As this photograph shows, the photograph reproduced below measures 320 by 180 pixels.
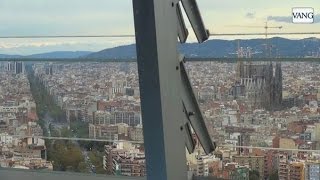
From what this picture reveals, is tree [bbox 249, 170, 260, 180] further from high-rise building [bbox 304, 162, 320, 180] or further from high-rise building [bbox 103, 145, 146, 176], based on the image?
high-rise building [bbox 103, 145, 146, 176]

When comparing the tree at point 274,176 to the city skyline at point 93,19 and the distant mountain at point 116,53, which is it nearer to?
the city skyline at point 93,19

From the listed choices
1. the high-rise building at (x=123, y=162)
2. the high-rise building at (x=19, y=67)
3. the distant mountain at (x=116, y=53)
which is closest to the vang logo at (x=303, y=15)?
the distant mountain at (x=116, y=53)

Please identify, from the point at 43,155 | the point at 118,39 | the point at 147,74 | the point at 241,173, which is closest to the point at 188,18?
the point at 147,74

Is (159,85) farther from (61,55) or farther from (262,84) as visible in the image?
(61,55)

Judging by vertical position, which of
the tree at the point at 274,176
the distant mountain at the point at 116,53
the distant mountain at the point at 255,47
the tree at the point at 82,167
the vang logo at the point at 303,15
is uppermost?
the vang logo at the point at 303,15

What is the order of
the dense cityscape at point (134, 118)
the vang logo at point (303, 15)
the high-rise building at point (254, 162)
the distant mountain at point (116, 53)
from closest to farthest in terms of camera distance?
the vang logo at point (303, 15) → the dense cityscape at point (134, 118) → the high-rise building at point (254, 162) → the distant mountain at point (116, 53)

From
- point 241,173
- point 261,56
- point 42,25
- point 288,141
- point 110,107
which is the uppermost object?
point 42,25

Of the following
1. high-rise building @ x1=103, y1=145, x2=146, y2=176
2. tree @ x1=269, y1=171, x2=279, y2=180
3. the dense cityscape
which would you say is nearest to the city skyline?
the dense cityscape

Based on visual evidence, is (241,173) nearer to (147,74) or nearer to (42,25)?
(147,74)
